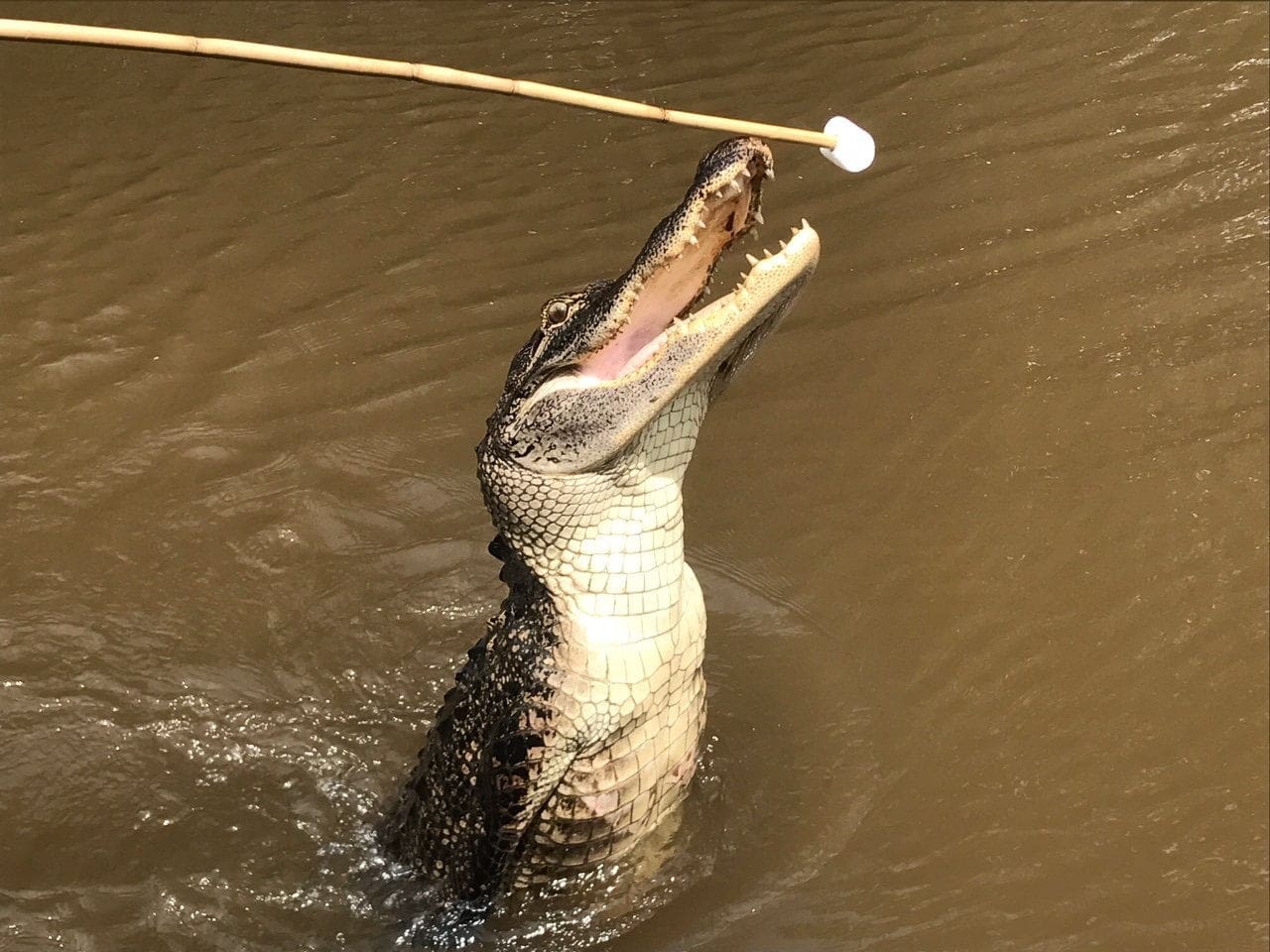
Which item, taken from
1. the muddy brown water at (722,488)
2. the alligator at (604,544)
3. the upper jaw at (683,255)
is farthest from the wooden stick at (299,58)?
the muddy brown water at (722,488)

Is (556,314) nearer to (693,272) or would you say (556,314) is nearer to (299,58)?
(693,272)

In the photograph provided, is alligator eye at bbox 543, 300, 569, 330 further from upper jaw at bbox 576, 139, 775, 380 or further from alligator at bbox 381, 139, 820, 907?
upper jaw at bbox 576, 139, 775, 380

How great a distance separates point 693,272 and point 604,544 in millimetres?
598

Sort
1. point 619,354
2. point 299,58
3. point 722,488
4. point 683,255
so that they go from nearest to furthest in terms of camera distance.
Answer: point 299,58, point 683,255, point 619,354, point 722,488

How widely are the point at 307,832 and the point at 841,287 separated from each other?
117 inches

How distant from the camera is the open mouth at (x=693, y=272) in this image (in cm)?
239

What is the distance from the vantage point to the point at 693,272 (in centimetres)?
259

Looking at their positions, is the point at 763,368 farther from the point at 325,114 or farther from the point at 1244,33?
the point at 1244,33

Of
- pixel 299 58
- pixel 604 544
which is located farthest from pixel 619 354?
pixel 299 58

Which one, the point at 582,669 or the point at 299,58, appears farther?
the point at 582,669

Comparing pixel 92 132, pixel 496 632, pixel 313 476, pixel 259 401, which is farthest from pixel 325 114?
pixel 496 632

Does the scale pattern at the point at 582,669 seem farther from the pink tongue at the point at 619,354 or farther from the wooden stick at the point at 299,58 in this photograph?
the wooden stick at the point at 299,58

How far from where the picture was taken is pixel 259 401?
4633 millimetres

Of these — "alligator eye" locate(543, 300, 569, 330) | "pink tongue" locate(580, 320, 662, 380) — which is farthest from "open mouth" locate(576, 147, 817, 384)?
"alligator eye" locate(543, 300, 569, 330)
